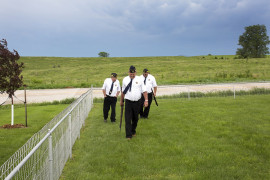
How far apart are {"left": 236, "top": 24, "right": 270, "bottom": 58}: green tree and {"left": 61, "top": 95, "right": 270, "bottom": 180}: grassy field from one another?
74469 millimetres

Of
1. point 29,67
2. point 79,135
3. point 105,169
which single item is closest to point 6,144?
point 79,135

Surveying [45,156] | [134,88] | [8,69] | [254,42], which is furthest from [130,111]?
[254,42]

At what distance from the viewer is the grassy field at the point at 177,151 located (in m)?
5.28

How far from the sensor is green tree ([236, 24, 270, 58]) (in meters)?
79.2

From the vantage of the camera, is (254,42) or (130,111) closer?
(130,111)

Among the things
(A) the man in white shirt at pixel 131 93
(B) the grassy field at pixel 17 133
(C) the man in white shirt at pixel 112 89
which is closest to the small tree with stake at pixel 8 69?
(B) the grassy field at pixel 17 133

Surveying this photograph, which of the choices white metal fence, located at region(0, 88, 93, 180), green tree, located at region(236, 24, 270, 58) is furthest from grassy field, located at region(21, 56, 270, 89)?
white metal fence, located at region(0, 88, 93, 180)

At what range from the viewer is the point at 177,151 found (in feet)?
21.5

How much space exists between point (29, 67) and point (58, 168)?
65.4 metres

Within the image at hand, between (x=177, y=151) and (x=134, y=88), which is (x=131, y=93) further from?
(x=177, y=151)

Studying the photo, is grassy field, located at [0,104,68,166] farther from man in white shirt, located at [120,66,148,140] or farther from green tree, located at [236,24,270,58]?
green tree, located at [236,24,270,58]

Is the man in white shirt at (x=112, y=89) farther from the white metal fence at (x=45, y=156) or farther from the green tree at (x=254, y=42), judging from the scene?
the green tree at (x=254, y=42)

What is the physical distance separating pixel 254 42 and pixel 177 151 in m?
82.5

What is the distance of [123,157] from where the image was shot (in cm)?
628
